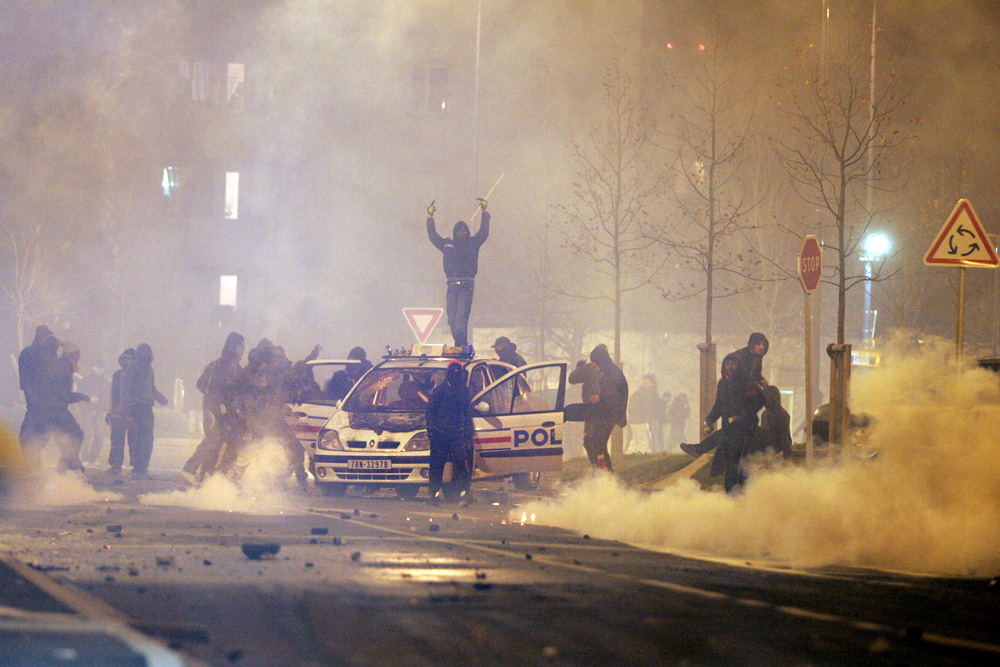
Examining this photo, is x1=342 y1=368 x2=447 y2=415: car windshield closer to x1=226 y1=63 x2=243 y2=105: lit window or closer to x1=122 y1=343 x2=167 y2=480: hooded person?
x1=122 y1=343 x2=167 y2=480: hooded person

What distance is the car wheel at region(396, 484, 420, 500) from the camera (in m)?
13.1

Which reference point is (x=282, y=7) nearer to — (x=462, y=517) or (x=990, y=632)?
(x=462, y=517)

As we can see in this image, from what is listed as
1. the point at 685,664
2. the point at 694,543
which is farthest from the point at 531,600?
the point at 694,543

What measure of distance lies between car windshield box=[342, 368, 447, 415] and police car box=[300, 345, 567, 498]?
1 centimetres

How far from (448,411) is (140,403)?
6.29 meters

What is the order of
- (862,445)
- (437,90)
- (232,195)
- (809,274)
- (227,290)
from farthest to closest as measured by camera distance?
(232,195), (227,290), (437,90), (809,274), (862,445)

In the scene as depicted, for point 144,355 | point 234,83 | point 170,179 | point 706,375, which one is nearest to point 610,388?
point 706,375

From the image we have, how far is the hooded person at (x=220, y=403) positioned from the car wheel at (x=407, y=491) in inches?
76.1

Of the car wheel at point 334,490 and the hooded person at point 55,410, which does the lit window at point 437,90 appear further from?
the car wheel at point 334,490

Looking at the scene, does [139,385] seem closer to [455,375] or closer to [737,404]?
[455,375]

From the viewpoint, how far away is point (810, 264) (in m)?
12.6

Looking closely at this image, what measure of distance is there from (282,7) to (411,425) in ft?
98.7

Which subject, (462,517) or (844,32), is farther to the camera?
(844,32)

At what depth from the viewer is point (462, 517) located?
36.7 ft
